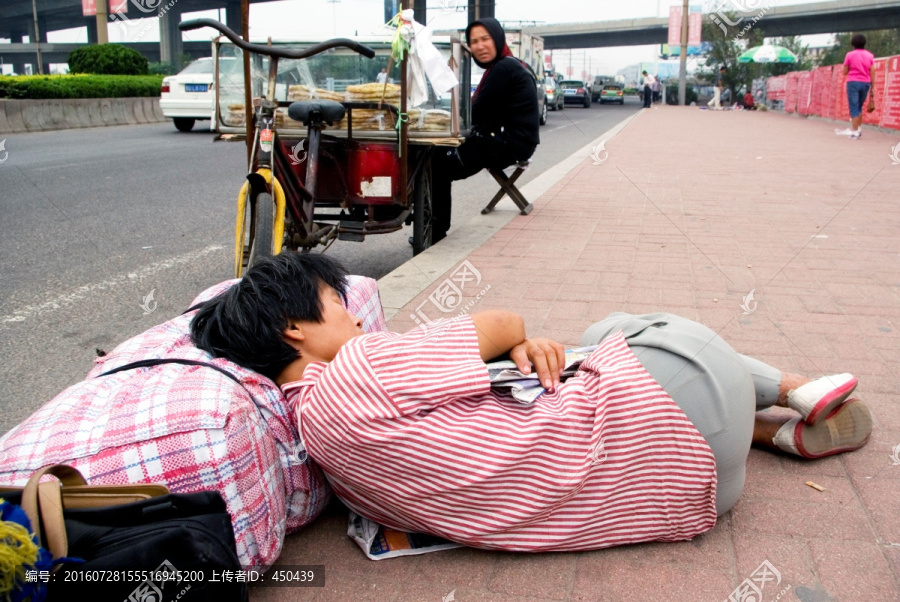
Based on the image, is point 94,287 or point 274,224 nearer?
point 274,224

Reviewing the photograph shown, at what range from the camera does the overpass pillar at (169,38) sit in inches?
1442

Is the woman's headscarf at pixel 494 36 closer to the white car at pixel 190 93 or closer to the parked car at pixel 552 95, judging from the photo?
the white car at pixel 190 93

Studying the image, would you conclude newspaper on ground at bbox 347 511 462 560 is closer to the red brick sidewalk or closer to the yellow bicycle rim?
the red brick sidewalk

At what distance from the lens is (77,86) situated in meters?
17.7

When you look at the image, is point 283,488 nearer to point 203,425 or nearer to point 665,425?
point 203,425

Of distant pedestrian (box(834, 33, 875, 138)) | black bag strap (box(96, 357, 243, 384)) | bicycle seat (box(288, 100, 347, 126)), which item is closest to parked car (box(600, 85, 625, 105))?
distant pedestrian (box(834, 33, 875, 138))

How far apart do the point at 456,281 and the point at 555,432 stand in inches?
112

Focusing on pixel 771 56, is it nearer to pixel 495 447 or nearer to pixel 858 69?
pixel 858 69

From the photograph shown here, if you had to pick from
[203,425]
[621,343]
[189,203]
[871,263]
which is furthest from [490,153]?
[203,425]

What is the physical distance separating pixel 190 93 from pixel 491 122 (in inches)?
430

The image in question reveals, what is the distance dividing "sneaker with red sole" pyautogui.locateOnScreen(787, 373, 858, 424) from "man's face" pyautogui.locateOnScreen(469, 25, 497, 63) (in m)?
4.16

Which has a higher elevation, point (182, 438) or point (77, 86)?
point (77, 86)

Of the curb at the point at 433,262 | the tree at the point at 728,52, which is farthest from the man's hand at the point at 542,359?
the tree at the point at 728,52

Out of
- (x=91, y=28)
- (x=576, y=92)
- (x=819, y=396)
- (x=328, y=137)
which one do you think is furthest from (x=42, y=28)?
(x=819, y=396)
